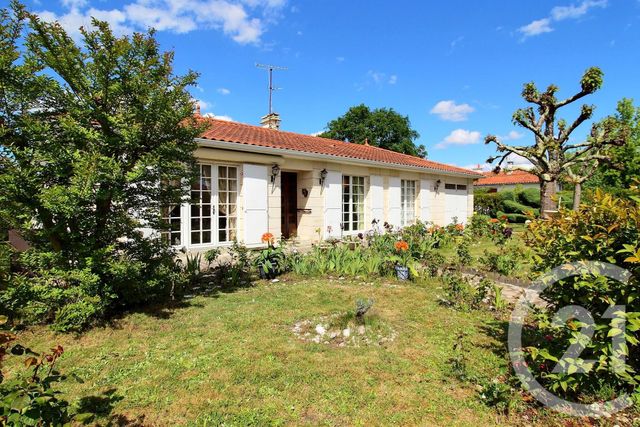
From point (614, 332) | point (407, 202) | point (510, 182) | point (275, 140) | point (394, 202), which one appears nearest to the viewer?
point (614, 332)

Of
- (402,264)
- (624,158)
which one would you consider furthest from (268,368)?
(624,158)

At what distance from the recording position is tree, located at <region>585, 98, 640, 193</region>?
645 inches

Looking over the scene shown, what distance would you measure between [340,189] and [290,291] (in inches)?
238

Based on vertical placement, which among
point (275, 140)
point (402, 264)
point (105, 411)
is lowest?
point (105, 411)

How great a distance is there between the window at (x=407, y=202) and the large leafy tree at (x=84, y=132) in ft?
34.0

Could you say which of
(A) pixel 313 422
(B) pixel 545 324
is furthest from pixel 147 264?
(B) pixel 545 324

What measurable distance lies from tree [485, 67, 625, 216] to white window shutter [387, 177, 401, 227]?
385cm

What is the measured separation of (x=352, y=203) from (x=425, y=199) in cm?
426

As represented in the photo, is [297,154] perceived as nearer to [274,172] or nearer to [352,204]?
[274,172]

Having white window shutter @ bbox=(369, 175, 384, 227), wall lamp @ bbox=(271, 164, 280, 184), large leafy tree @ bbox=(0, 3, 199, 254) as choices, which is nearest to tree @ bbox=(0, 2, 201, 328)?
large leafy tree @ bbox=(0, 3, 199, 254)

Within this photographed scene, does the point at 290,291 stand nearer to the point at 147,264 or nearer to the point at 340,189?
the point at 147,264

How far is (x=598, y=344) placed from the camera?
239 centimetres

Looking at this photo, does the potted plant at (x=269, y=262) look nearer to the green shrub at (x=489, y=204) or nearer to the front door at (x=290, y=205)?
the front door at (x=290, y=205)

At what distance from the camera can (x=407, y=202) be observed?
14.0 meters
